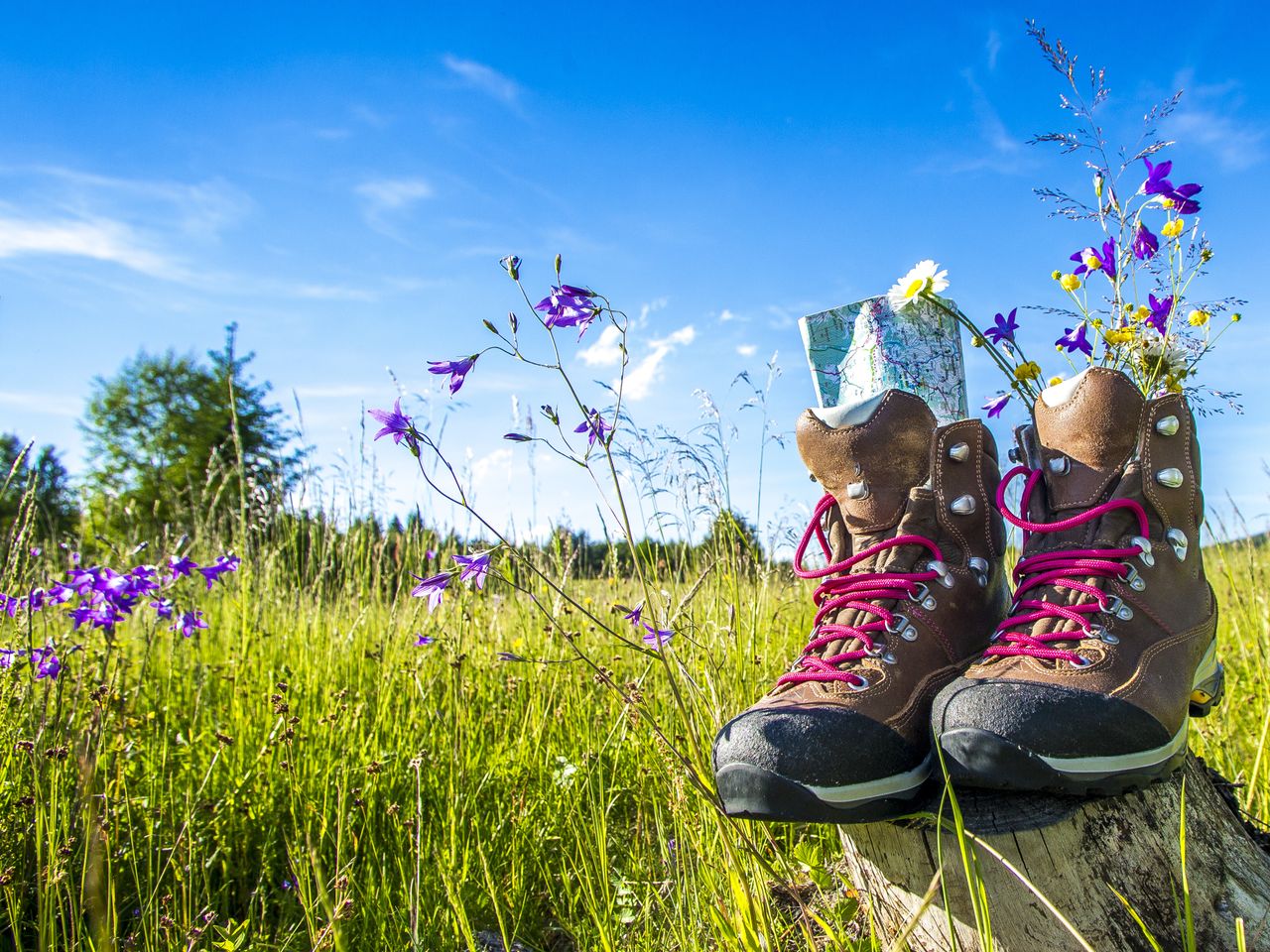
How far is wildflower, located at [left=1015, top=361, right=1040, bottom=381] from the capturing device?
6.08 feet

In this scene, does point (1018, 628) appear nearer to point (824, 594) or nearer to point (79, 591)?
point (824, 594)

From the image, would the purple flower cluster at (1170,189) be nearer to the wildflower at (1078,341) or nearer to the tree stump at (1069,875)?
the wildflower at (1078,341)

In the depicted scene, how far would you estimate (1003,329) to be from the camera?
6.33 feet

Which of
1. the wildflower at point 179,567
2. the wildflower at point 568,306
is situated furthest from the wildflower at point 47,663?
the wildflower at point 568,306

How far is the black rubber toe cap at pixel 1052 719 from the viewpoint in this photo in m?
1.20

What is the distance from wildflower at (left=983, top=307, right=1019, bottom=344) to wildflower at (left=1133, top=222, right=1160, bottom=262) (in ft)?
0.94

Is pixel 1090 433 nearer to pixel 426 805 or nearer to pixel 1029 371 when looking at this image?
pixel 1029 371

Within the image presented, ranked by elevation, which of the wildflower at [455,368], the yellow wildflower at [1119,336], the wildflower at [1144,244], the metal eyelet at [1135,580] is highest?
the wildflower at [1144,244]

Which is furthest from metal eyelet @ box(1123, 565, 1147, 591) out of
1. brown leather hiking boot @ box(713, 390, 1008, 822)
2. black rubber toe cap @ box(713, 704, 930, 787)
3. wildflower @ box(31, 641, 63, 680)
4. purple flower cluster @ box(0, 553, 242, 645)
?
wildflower @ box(31, 641, 63, 680)

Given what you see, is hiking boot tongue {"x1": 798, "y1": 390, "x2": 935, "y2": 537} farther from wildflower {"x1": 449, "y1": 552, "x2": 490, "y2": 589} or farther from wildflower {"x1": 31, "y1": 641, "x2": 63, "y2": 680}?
wildflower {"x1": 31, "y1": 641, "x2": 63, "y2": 680}

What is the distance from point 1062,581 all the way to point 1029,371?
24.5 inches

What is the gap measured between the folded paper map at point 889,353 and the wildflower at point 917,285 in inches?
0.6

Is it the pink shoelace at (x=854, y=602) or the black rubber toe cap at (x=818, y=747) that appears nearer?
the black rubber toe cap at (x=818, y=747)

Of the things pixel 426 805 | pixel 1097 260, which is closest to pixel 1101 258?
pixel 1097 260
